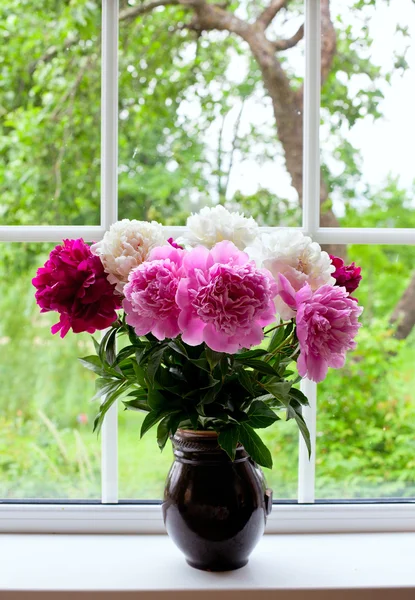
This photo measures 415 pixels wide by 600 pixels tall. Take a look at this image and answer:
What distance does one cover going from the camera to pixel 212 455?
1.24 meters

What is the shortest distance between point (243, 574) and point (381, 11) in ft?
4.27

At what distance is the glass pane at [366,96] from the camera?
1.68 metres

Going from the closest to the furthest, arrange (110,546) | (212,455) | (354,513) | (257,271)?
(257,271) < (212,455) < (110,546) < (354,513)

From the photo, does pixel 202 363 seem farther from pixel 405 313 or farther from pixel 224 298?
pixel 405 313

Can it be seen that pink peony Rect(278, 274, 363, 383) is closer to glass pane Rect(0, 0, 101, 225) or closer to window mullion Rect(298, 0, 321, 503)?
window mullion Rect(298, 0, 321, 503)

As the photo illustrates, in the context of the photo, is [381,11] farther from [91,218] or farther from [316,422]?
[316,422]

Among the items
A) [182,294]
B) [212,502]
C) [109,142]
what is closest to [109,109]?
[109,142]

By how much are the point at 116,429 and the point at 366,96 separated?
0.99 meters

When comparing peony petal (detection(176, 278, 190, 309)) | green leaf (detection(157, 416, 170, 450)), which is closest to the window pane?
green leaf (detection(157, 416, 170, 450))

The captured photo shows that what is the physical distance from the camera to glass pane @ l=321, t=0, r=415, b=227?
1.68 m

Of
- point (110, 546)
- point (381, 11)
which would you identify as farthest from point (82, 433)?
point (381, 11)

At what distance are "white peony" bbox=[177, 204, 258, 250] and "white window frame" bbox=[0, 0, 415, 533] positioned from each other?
0.37m

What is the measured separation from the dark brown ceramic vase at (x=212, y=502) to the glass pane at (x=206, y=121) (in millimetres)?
647

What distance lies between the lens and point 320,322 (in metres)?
1.08
